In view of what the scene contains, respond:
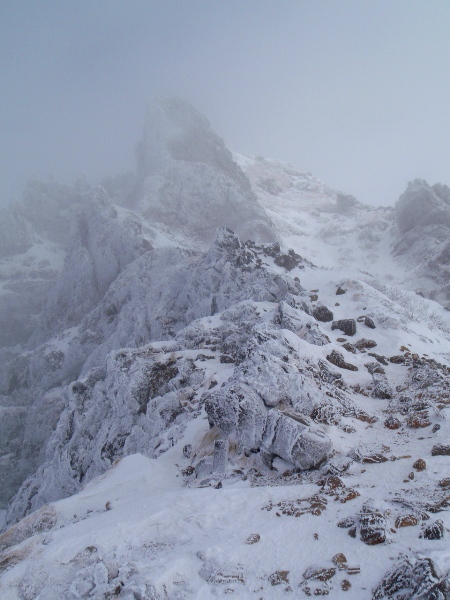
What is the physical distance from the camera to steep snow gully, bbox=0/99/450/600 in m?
6.96

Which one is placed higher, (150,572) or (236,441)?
(150,572)

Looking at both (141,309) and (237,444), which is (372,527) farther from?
(141,309)

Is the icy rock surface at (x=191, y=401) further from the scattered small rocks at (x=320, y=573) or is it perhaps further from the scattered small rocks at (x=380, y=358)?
the scattered small rocks at (x=380, y=358)

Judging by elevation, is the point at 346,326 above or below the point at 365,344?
above

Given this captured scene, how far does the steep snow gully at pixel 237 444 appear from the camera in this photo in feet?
22.8

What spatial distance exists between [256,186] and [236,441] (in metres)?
134

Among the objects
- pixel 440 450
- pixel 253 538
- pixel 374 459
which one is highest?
pixel 440 450

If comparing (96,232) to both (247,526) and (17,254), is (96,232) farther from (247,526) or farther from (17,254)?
(247,526)

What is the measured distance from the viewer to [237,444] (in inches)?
507

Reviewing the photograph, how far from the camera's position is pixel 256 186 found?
13712 cm

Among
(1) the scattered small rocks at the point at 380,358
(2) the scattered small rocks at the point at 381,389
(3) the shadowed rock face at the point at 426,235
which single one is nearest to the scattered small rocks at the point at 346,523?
(2) the scattered small rocks at the point at 381,389

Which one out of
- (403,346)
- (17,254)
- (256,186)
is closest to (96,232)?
(17,254)

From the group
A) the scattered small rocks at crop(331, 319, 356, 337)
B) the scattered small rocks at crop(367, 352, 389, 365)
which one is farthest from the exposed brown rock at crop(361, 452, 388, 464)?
the scattered small rocks at crop(331, 319, 356, 337)

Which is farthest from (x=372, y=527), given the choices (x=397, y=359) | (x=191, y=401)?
(x=397, y=359)
